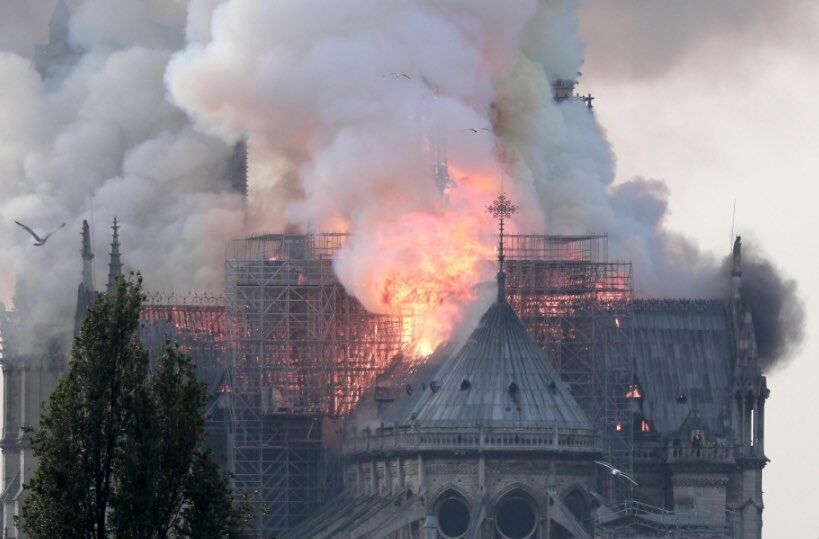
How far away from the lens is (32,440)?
13225 centimetres

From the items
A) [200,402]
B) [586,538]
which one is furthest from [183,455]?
[586,538]

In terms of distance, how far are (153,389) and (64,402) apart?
2.80 meters

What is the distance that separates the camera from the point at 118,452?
132250 mm

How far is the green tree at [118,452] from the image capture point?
132 m

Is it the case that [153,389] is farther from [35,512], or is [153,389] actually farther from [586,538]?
[586,538]

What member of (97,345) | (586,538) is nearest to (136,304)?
(97,345)

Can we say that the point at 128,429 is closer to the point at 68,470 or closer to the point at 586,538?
the point at 68,470

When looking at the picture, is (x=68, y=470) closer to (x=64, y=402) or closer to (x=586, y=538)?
(x=64, y=402)

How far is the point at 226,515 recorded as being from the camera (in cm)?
13225

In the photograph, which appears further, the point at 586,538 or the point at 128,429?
the point at 586,538

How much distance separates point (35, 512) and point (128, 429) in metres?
3.79

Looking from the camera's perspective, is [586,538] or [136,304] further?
[586,538]

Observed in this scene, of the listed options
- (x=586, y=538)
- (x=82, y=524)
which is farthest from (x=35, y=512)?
(x=586, y=538)

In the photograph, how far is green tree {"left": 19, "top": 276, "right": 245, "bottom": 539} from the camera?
13162 cm
